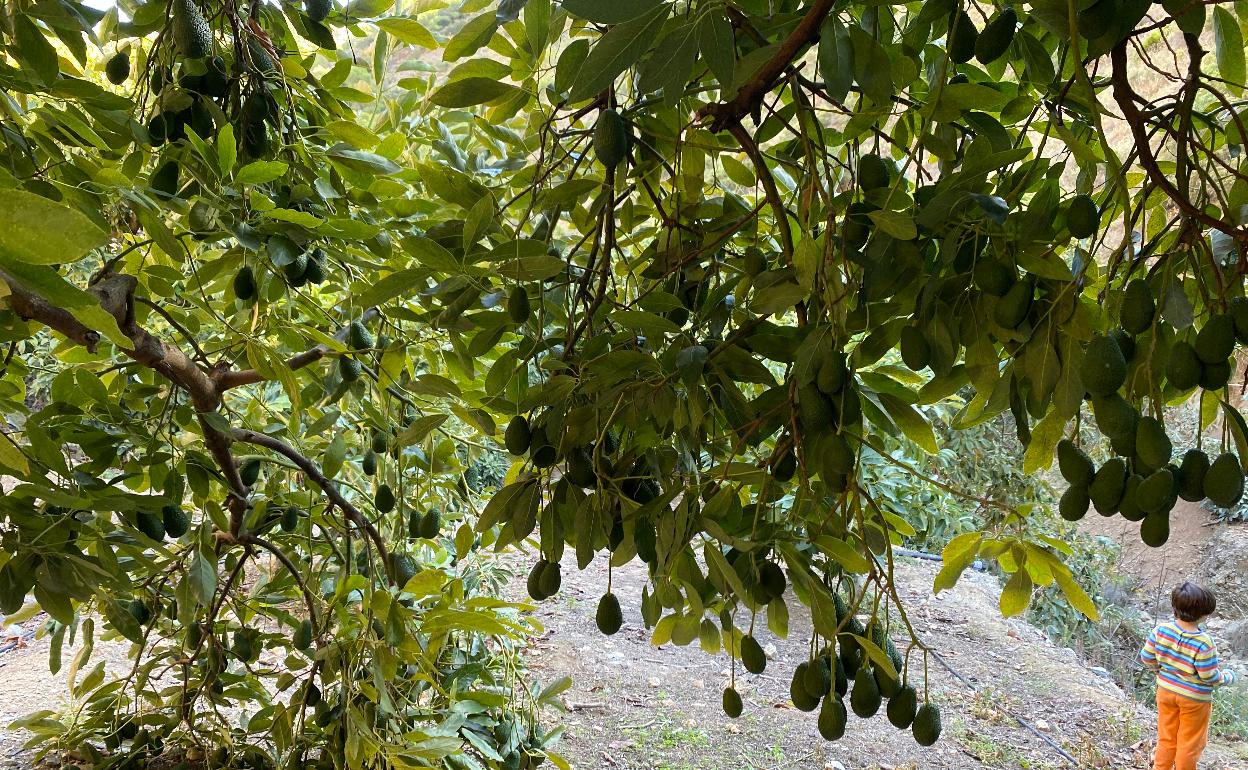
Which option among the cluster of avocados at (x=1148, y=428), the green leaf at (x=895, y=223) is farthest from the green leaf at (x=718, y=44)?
the cluster of avocados at (x=1148, y=428)

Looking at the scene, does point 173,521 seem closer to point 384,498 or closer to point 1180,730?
point 384,498

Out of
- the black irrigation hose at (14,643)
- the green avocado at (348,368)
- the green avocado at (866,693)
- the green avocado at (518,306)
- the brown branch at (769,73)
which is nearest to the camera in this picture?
the brown branch at (769,73)

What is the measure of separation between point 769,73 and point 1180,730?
388 cm

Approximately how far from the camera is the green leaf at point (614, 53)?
46 cm

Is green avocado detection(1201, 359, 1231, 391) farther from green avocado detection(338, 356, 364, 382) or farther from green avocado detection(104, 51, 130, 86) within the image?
green avocado detection(104, 51, 130, 86)

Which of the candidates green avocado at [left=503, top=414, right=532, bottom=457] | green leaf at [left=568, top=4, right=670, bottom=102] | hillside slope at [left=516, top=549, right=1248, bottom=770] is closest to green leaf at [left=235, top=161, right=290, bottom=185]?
green avocado at [left=503, top=414, right=532, bottom=457]

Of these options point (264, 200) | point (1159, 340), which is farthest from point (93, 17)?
point (1159, 340)

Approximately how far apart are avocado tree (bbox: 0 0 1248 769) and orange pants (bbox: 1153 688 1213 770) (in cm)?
329

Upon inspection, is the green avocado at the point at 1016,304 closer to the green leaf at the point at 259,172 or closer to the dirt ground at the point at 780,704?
the green leaf at the point at 259,172

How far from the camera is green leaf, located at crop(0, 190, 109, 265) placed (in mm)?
263

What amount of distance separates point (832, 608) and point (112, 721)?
143 centimetres

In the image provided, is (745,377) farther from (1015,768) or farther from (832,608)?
(1015,768)

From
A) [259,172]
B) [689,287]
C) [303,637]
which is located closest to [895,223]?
[689,287]

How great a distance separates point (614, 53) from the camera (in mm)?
470
